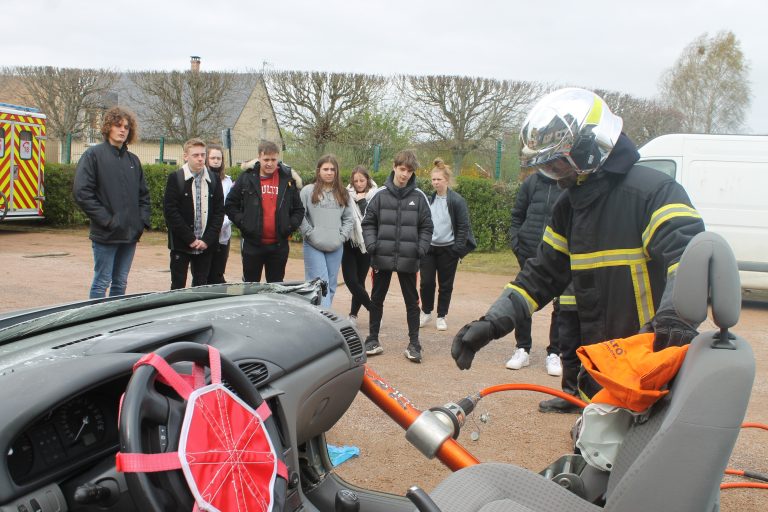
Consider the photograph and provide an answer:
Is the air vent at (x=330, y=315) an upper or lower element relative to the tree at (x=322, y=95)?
lower

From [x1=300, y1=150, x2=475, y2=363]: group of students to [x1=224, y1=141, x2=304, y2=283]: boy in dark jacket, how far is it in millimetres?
229

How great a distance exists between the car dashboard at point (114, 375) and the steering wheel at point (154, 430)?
4.4 inches

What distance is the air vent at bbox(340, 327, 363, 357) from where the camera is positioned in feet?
8.74

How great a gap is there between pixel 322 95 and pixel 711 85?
747 inches

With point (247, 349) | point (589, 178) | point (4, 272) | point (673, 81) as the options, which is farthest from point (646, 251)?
point (673, 81)

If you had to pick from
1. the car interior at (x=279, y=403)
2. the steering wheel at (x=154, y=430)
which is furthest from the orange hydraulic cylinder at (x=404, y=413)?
the steering wheel at (x=154, y=430)

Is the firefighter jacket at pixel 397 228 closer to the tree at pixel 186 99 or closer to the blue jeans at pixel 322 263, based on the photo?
the blue jeans at pixel 322 263

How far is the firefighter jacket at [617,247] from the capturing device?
3.28 m

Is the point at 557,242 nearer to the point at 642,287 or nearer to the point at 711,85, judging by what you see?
the point at 642,287

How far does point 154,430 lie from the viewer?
5.20 ft

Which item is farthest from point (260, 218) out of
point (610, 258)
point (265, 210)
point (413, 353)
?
point (610, 258)

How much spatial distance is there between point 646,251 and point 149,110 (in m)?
24.7

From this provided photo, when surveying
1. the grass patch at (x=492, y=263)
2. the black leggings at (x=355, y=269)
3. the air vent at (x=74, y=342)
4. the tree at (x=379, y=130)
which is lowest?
the grass patch at (x=492, y=263)

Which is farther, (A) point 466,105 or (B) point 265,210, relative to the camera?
(A) point 466,105
